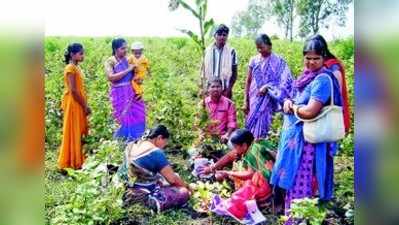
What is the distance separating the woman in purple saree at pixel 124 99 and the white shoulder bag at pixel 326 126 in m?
0.90

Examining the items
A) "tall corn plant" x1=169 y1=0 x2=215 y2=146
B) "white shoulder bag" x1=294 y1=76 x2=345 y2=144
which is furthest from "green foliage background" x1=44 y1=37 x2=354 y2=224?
"white shoulder bag" x1=294 y1=76 x2=345 y2=144

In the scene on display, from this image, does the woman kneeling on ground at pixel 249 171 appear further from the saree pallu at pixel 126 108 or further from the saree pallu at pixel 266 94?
the saree pallu at pixel 126 108

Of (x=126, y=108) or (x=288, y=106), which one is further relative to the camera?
(x=126, y=108)

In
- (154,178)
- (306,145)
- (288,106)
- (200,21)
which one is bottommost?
(154,178)

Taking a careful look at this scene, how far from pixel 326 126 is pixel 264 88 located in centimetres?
41

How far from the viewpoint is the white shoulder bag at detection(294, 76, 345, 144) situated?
4.16m

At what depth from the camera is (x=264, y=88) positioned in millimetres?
4305

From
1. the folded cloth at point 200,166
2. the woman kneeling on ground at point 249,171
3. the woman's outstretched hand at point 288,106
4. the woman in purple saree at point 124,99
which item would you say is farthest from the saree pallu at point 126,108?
the woman's outstretched hand at point 288,106

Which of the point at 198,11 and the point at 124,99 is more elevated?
the point at 198,11

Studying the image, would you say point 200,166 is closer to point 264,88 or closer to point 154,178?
point 154,178

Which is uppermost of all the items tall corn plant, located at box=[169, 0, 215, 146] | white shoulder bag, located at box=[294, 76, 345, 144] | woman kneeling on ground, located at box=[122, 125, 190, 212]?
tall corn plant, located at box=[169, 0, 215, 146]

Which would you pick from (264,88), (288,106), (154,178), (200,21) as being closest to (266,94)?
(264,88)

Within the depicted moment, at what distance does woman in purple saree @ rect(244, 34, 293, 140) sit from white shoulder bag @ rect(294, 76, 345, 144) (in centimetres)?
16

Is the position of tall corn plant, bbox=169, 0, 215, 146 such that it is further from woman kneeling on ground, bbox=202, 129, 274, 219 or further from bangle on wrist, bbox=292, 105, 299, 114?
bangle on wrist, bbox=292, 105, 299, 114
